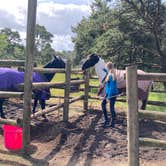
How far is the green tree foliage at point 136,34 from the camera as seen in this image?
24641mm

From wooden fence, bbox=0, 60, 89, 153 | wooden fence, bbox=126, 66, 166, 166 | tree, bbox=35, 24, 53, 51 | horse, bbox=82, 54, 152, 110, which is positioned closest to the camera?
wooden fence, bbox=126, 66, 166, 166

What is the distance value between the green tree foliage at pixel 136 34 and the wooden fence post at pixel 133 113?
21.1m

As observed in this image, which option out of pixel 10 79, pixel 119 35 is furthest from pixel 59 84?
pixel 119 35

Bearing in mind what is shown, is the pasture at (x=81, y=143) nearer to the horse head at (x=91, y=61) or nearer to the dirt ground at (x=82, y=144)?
Result: the dirt ground at (x=82, y=144)

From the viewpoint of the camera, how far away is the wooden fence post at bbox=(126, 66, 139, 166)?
A: 373 cm

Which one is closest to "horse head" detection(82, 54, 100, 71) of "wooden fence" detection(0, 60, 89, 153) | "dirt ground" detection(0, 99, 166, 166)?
"wooden fence" detection(0, 60, 89, 153)

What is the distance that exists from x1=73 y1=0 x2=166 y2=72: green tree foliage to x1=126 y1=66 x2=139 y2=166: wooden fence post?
21.1 meters

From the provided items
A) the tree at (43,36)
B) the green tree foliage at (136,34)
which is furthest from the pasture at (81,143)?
the tree at (43,36)

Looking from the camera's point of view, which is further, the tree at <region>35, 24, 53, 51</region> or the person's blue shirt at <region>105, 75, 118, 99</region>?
the tree at <region>35, 24, 53, 51</region>

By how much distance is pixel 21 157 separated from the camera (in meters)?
5.48

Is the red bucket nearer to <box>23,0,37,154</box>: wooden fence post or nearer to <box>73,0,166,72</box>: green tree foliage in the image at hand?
<box>23,0,37,154</box>: wooden fence post

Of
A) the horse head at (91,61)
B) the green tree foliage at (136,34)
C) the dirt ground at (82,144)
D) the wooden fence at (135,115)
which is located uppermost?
the green tree foliage at (136,34)

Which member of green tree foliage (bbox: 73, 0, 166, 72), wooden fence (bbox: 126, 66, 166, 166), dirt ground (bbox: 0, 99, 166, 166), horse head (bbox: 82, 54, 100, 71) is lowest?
dirt ground (bbox: 0, 99, 166, 166)

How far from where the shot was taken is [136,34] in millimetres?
25000
